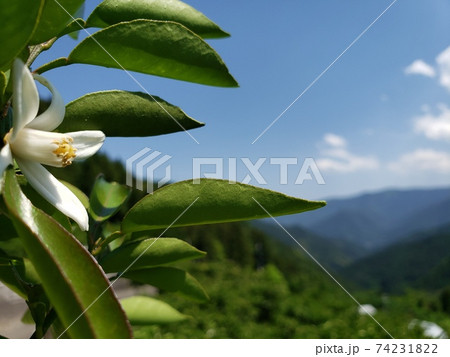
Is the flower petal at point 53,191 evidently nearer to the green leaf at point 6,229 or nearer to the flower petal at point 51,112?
the flower petal at point 51,112

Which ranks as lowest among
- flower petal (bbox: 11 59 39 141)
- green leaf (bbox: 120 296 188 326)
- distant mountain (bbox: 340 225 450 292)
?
distant mountain (bbox: 340 225 450 292)

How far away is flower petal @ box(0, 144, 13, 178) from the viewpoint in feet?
1.38

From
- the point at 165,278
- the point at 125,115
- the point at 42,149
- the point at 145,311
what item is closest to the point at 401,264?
the point at 145,311

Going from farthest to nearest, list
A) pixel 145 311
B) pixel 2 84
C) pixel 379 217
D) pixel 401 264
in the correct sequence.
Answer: pixel 379 217 < pixel 401 264 < pixel 145 311 < pixel 2 84

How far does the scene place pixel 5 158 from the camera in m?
0.43

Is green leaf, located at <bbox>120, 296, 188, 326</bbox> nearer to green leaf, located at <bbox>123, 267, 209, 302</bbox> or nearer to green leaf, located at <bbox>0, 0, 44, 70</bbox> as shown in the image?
green leaf, located at <bbox>123, 267, 209, 302</bbox>

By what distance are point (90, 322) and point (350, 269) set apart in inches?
2936

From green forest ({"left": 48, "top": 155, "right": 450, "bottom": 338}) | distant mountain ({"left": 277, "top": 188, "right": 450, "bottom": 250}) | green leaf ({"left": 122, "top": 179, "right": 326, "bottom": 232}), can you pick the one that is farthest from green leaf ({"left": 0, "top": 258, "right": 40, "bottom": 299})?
distant mountain ({"left": 277, "top": 188, "right": 450, "bottom": 250})

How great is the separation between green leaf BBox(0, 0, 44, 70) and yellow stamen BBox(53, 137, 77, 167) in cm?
11

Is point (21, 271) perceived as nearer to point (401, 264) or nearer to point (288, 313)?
point (288, 313)

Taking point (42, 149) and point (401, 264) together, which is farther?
point (401, 264)

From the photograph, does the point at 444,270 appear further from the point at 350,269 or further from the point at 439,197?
the point at 439,197

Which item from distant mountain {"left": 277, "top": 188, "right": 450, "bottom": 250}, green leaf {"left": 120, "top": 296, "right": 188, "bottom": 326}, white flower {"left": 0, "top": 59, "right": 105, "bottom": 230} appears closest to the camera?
white flower {"left": 0, "top": 59, "right": 105, "bottom": 230}

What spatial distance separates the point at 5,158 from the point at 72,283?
17cm
